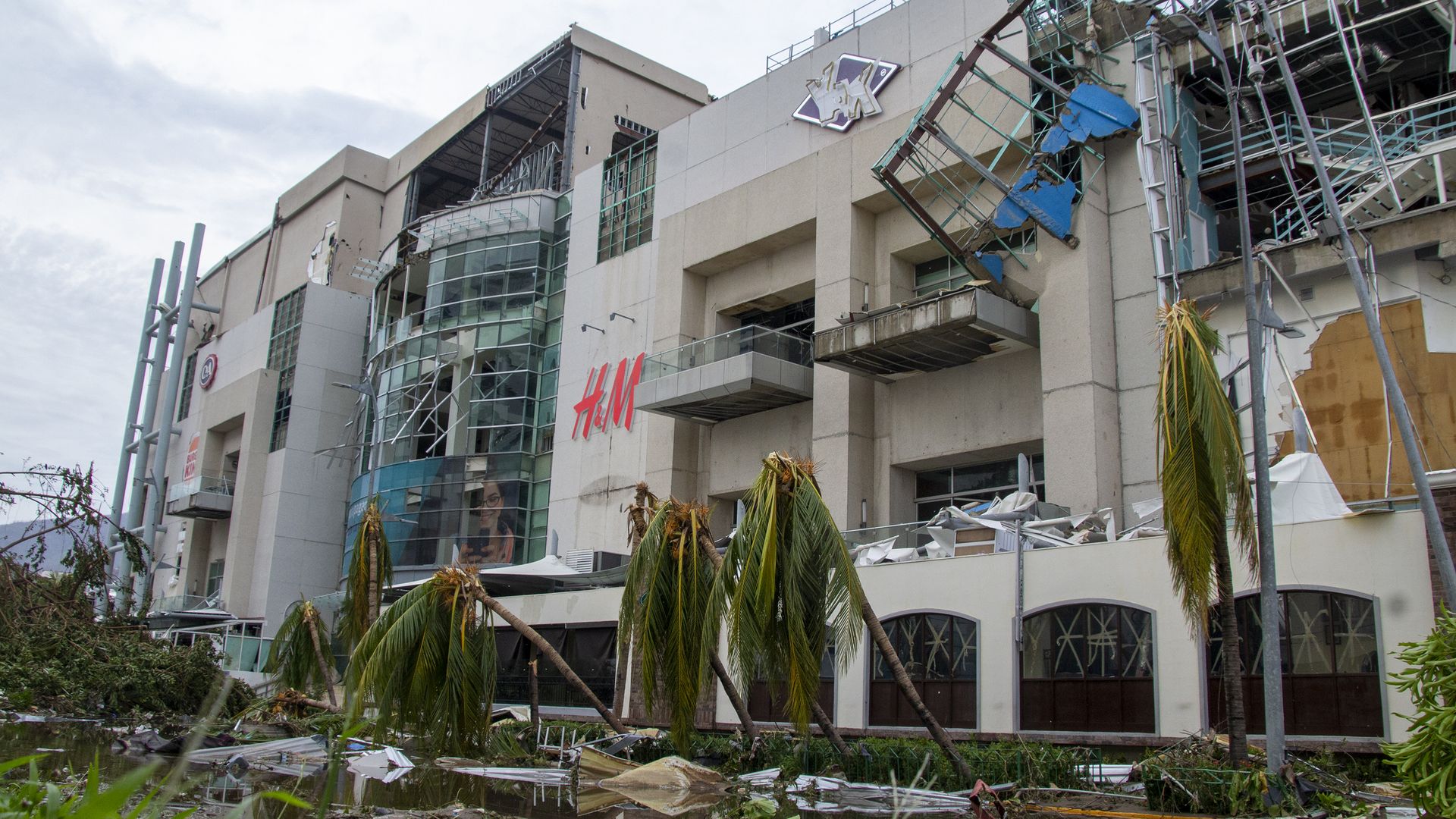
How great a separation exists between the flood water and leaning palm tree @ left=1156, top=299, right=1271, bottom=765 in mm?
6268

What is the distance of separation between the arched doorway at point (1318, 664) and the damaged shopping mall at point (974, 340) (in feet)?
0.19

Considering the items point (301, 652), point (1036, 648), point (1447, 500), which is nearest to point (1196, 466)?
point (1447, 500)

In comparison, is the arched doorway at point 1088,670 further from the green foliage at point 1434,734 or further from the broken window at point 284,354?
the broken window at point 284,354

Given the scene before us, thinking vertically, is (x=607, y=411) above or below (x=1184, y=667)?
above

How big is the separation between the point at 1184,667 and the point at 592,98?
135ft

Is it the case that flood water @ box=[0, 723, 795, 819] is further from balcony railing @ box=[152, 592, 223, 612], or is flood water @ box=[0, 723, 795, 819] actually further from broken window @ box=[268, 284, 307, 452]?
broken window @ box=[268, 284, 307, 452]

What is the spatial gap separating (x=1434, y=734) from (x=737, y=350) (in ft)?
86.3

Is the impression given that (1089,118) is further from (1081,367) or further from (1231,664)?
(1231,664)

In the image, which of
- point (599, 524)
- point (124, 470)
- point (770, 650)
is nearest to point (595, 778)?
point (770, 650)

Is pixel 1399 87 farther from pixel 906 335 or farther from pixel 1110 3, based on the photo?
pixel 906 335

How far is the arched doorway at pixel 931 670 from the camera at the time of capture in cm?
2394

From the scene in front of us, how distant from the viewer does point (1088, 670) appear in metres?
22.1

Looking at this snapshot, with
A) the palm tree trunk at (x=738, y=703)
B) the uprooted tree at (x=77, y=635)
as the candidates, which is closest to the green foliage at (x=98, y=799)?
the uprooted tree at (x=77, y=635)

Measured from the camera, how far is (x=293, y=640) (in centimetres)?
3231
